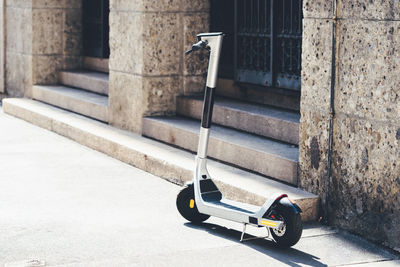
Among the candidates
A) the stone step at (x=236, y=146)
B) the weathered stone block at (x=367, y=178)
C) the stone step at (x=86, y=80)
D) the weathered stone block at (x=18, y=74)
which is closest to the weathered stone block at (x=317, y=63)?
the weathered stone block at (x=367, y=178)

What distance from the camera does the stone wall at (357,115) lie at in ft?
18.4

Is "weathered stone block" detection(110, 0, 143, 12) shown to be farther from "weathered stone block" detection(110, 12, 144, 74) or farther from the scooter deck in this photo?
the scooter deck

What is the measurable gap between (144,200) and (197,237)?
125 cm

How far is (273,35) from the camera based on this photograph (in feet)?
27.9

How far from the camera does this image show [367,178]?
5.86 m

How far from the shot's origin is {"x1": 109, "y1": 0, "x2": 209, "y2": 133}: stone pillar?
9.10 metres

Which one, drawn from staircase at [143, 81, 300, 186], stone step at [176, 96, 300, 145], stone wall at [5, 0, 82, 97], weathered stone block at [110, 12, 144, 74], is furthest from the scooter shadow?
stone wall at [5, 0, 82, 97]

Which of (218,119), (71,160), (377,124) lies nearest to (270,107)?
(218,119)

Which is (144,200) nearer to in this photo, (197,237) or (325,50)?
(197,237)

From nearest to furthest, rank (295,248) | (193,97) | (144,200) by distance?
(295,248) → (144,200) → (193,97)

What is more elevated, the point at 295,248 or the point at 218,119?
the point at 218,119

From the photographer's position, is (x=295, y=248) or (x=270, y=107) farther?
(x=270, y=107)

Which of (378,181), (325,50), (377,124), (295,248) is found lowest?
(295,248)

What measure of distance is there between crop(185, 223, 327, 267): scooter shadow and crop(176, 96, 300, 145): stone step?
63.9 inches
